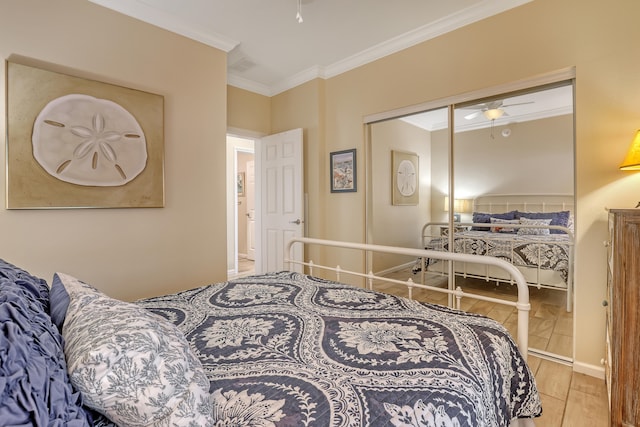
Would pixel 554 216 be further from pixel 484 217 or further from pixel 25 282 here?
pixel 25 282

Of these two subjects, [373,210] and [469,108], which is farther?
[373,210]

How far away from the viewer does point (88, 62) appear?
2225 mm

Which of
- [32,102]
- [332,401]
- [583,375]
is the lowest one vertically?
[583,375]

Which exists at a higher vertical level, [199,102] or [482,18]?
[482,18]

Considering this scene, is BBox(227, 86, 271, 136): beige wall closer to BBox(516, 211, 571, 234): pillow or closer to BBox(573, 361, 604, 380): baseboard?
BBox(516, 211, 571, 234): pillow

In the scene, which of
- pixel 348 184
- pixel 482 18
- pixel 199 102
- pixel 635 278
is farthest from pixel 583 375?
pixel 199 102

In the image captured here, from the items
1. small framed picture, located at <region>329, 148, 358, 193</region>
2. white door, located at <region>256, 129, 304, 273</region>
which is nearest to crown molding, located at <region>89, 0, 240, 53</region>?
white door, located at <region>256, 129, 304, 273</region>

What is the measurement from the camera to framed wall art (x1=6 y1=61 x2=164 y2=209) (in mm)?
1963

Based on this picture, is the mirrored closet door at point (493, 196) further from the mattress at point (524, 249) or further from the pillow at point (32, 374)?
the pillow at point (32, 374)

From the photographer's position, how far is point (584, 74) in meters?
2.02

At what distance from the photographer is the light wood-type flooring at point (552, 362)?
5.42ft

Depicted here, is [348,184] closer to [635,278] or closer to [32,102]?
[635,278]

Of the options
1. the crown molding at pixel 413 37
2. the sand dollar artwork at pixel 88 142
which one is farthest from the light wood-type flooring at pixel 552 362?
the sand dollar artwork at pixel 88 142

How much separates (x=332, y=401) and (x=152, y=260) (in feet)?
7.55
